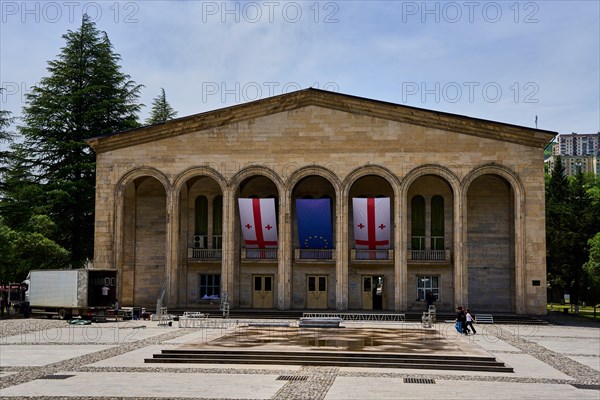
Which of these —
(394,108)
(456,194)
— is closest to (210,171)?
(394,108)

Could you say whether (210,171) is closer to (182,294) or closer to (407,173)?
(182,294)

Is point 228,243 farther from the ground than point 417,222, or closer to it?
closer to it

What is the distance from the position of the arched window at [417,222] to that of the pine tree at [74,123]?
2553cm

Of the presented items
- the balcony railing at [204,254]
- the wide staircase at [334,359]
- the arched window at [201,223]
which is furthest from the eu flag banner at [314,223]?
the wide staircase at [334,359]

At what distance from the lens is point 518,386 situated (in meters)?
18.9

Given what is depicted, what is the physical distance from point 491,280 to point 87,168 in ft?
104

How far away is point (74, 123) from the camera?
56.8m

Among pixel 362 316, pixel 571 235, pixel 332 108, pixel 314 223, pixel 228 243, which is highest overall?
pixel 332 108

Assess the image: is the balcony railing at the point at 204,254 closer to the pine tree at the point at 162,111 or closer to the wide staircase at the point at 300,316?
the wide staircase at the point at 300,316

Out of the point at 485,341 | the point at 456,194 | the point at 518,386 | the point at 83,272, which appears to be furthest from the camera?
the point at 456,194

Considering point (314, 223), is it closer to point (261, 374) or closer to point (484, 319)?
point (484, 319)

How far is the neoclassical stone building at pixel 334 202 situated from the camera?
136 ft

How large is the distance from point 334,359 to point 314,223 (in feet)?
68.3

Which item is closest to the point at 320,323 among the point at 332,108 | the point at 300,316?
the point at 300,316
